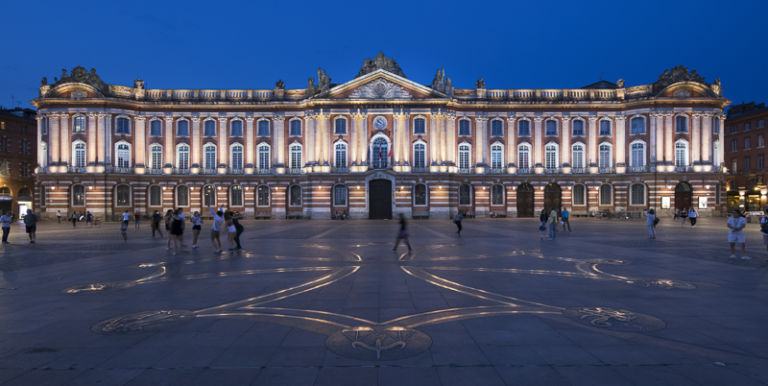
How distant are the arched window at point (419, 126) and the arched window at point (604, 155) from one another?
21288mm

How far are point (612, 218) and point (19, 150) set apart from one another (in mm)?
76413

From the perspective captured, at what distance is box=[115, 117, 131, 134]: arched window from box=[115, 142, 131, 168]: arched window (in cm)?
138

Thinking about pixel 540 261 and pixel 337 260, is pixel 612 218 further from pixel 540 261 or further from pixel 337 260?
pixel 337 260

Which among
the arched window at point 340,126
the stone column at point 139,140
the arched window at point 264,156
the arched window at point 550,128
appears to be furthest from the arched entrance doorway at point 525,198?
the stone column at point 139,140

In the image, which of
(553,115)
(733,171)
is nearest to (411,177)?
(553,115)

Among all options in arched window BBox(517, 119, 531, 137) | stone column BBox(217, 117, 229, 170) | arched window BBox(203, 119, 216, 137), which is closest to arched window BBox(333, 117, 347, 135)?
stone column BBox(217, 117, 229, 170)

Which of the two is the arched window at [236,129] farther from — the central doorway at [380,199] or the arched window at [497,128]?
the arched window at [497,128]

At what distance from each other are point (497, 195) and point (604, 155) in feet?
44.6

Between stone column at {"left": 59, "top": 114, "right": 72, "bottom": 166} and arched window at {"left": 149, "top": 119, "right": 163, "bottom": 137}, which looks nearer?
stone column at {"left": 59, "top": 114, "right": 72, "bottom": 166}

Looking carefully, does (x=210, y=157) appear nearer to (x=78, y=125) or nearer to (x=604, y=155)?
(x=78, y=125)

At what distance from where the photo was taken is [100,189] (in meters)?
49.5

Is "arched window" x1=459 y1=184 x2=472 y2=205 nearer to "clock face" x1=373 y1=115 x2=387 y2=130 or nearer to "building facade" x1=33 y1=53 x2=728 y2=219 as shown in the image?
"building facade" x1=33 y1=53 x2=728 y2=219

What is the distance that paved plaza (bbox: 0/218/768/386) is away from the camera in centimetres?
537

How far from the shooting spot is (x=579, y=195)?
52125mm
